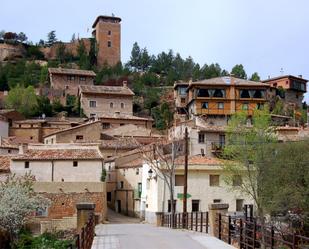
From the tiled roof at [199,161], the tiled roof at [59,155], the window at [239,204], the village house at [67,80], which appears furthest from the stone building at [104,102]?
the window at [239,204]

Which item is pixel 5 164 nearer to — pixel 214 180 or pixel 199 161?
pixel 199 161

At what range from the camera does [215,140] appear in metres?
54.7

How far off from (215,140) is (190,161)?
33.9ft

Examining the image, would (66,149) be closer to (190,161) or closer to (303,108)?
(190,161)

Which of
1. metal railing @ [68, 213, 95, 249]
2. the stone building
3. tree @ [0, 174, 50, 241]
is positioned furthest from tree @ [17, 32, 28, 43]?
metal railing @ [68, 213, 95, 249]

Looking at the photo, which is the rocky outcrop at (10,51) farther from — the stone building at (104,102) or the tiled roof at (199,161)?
the tiled roof at (199,161)

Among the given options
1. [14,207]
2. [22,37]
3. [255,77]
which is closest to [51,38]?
[22,37]

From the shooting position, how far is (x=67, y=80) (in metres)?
98.2

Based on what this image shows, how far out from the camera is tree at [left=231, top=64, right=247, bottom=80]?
110369 mm

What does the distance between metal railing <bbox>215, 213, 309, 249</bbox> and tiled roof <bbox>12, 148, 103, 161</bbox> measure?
24904 millimetres

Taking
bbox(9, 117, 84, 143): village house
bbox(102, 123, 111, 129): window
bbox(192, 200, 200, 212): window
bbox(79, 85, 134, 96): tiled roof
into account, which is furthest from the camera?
bbox(79, 85, 134, 96): tiled roof

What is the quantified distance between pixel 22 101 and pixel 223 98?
29.2m

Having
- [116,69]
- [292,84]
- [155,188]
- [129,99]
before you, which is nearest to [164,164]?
[155,188]

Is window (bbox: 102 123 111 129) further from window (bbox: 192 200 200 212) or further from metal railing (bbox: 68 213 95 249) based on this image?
metal railing (bbox: 68 213 95 249)
